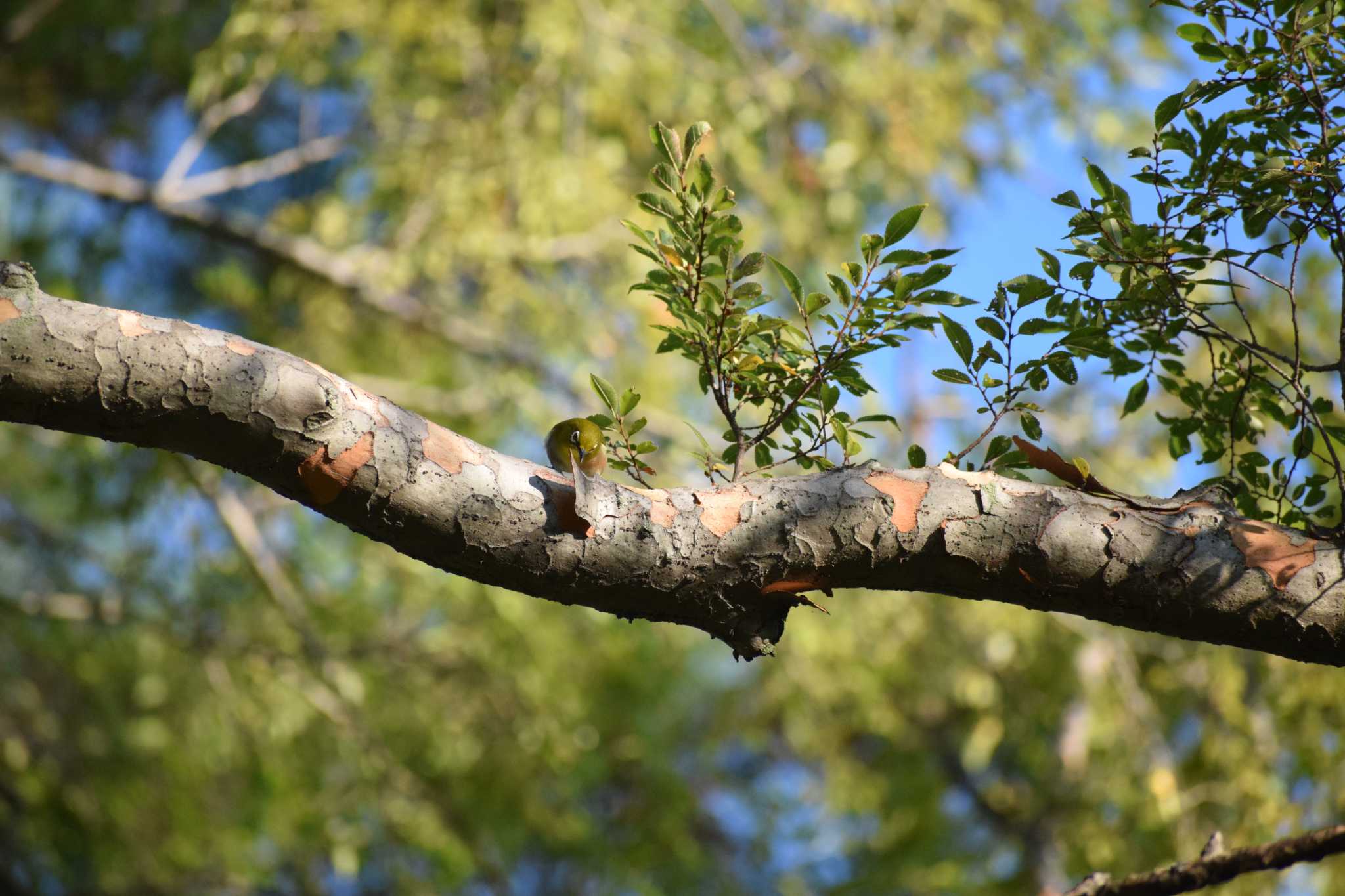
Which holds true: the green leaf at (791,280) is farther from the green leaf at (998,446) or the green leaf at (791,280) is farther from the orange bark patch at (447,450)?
the orange bark patch at (447,450)

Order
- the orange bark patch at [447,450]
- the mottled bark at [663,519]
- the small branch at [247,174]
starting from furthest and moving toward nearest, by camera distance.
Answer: the small branch at [247,174] → the orange bark patch at [447,450] → the mottled bark at [663,519]

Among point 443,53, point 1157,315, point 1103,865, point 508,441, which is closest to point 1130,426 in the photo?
point 1103,865

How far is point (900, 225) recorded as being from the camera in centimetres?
153

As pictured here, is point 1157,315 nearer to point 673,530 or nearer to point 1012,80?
point 673,530

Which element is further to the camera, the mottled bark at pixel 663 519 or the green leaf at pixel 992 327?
the green leaf at pixel 992 327

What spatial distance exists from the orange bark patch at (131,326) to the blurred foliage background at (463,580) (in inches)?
128

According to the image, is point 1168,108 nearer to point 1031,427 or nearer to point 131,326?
point 1031,427

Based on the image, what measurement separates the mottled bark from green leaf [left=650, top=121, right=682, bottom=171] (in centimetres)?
45

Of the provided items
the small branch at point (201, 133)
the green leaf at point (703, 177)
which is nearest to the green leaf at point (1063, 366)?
the green leaf at point (703, 177)

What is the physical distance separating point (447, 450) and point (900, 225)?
0.64 m

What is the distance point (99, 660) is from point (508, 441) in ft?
8.52

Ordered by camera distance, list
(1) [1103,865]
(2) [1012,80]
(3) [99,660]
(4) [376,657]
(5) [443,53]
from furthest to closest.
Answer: (2) [1012,80] < (3) [99,660] < (4) [376,657] < (5) [443,53] < (1) [1103,865]

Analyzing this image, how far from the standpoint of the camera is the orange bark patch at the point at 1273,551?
1.44 m

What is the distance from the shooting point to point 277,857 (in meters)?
5.93
